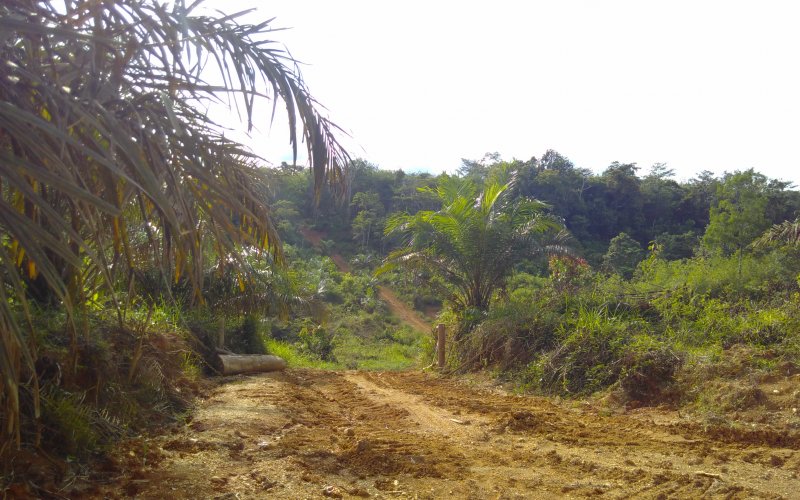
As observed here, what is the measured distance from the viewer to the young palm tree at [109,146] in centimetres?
238

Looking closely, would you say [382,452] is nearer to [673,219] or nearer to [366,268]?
[366,268]

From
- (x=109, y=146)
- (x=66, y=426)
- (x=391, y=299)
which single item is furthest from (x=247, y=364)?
(x=391, y=299)

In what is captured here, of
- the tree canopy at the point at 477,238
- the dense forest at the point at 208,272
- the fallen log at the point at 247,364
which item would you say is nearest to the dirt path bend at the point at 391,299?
the dense forest at the point at 208,272

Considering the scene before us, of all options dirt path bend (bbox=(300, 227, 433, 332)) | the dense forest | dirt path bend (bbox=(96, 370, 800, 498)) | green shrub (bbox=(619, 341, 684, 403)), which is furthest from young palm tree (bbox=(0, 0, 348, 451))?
dirt path bend (bbox=(300, 227, 433, 332))

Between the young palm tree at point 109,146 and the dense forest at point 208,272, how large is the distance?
0.05ft

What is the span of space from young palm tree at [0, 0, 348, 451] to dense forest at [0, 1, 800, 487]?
16 mm

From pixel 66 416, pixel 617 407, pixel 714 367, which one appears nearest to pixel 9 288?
pixel 66 416

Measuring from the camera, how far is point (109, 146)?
3045 mm

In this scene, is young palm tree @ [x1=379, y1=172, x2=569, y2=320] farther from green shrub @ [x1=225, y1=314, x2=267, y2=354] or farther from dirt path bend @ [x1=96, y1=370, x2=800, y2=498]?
dirt path bend @ [x1=96, y1=370, x2=800, y2=498]

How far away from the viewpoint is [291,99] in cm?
473

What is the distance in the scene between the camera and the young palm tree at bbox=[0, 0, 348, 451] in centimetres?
238

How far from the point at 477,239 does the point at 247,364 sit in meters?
4.98

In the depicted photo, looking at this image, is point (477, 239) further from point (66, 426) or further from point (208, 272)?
point (66, 426)

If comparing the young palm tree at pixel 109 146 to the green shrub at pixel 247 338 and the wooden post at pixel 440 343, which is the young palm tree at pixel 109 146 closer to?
the wooden post at pixel 440 343
